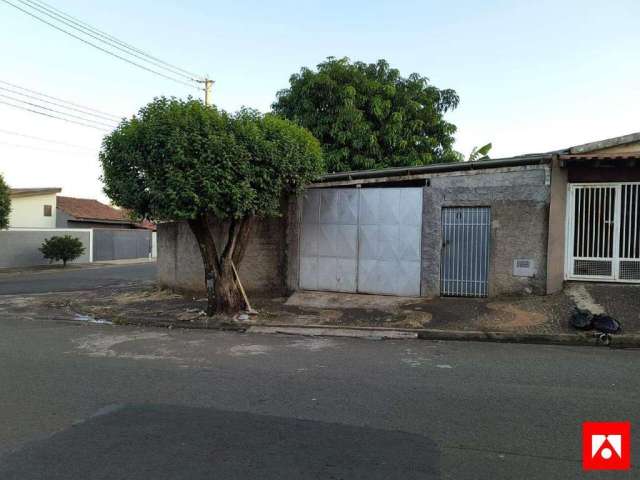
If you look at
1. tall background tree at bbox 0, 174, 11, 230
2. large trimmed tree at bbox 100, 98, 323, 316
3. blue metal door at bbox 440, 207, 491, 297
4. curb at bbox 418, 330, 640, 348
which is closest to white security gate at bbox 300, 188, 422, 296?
blue metal door at bbox 440, 207, 491, 297

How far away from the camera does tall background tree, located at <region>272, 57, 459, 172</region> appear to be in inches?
653

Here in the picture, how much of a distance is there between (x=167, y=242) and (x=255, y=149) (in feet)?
20.2

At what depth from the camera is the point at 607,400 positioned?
4715 millimetres

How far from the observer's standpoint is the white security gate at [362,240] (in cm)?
1070

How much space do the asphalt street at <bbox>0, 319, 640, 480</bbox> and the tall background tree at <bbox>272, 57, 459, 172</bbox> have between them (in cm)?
1052

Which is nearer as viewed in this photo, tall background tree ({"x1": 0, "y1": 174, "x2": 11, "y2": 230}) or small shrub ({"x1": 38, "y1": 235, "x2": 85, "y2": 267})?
tall background tree ({"x1": 0, "y1": 174, "x2": 11, "y2": 230})

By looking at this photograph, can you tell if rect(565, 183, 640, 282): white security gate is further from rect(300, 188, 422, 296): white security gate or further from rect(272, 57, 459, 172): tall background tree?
rect(272, 57, 459, 172): tall background tree

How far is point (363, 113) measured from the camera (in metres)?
17.0

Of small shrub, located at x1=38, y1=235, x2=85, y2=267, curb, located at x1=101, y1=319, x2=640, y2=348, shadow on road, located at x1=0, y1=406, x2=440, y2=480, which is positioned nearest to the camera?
shadow on road, located at x1=0, y1=406, x2=440, y2=480

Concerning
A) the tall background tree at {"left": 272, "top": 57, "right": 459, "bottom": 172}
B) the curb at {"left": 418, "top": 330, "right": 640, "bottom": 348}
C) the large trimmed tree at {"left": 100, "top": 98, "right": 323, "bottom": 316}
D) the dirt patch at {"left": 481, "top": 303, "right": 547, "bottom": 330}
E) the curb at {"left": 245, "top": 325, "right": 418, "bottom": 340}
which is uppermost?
the tall background tree at {"left": 272, "top": 57, "right": 459, "bottom": 172}

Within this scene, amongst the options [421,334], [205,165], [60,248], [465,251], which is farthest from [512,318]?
[60,248]

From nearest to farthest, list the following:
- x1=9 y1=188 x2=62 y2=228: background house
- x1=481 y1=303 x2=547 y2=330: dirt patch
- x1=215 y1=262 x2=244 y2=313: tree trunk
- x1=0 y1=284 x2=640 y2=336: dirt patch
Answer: x1=481 y1=303 x2=547 y2=330: dirt patch
x1=0 y1=284 x2=640 y2=336: dirt patch
x1=215 y1=262 x2=244 y2=313: tree trunk
x1=9 y1=188 x2=62 y2=228: background house

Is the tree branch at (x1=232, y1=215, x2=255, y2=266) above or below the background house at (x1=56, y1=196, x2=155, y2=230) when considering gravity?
below

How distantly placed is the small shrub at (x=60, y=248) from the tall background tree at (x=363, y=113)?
1461 centimetres
